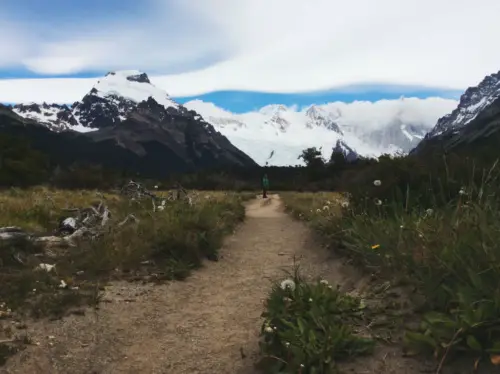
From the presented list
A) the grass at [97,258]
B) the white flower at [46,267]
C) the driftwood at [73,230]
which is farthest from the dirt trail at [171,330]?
the driftwood at [73,230]

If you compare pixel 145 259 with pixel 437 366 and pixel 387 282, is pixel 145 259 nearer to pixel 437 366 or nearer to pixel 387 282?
pixel 387 282

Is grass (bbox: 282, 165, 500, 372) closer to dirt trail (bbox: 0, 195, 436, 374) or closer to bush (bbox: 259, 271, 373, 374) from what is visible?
dirt trail (bbox: 0, 195, 436, 374)

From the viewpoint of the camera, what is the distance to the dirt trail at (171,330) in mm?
4516

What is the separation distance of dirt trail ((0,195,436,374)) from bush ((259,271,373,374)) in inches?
8.0

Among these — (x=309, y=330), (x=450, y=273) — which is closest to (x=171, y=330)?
(x=309, y=330)

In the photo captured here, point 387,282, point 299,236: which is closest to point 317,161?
point 299,236

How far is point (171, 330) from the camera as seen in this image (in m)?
5.43

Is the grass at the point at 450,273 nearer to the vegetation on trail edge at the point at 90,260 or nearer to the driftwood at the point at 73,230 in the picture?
the vegetation on trail edge at the point at 90,260

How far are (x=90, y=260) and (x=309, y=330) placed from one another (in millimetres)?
4610

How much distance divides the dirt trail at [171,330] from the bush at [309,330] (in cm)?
20

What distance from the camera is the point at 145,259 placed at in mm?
8258

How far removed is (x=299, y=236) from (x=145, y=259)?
4.64 meters

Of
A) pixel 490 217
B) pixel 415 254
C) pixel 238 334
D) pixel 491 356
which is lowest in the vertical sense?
pixel 238 334

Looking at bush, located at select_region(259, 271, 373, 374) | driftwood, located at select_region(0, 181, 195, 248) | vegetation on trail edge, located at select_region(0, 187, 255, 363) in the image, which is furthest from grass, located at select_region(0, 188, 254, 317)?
bush, located at select_region(259, 271, 373, 374)
